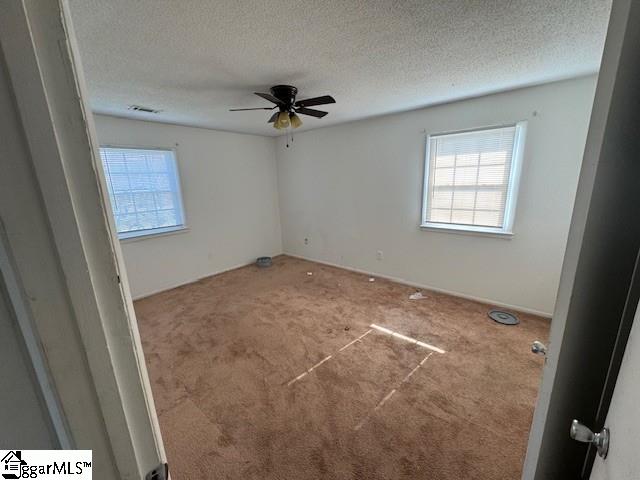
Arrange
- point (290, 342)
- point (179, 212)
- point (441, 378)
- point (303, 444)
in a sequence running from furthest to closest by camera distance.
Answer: point (179, 212) → point (290, 342) → point (441, 378) → point (303, 444)

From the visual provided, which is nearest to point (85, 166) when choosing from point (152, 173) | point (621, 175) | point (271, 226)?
point (621, 175)

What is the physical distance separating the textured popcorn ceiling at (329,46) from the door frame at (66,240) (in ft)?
4.18

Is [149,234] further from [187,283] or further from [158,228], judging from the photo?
[187,283]

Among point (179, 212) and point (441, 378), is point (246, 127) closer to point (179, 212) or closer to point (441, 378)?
point (179, 212)

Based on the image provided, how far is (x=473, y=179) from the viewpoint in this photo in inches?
119

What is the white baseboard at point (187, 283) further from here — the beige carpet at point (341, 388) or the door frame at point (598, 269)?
the door frame at point (598, 269)

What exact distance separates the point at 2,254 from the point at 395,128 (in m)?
3.69

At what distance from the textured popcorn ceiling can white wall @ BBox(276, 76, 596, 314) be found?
31 centimetres

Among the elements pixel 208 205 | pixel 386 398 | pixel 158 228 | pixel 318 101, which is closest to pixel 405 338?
pixel 386 398

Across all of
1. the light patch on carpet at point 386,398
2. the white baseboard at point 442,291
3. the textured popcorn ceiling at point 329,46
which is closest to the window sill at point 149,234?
the textured popcorn ceiling at point 329,46

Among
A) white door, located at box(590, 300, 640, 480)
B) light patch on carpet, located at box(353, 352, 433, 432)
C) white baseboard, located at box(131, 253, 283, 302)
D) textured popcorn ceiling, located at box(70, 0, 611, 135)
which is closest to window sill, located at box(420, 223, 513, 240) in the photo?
textured popcorn ceiling, located at box(70, 0, 611, 135)

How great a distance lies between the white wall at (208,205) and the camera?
3.47 m

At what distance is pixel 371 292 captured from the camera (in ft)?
Answer: 11.6

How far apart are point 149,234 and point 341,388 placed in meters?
3.19
